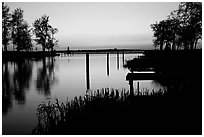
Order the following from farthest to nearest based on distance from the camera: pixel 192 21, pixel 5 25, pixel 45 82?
pixel 5 25 < pixel 192 21 < pixel 45 82

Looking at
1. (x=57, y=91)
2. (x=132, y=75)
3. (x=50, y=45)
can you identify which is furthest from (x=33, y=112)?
(x=50, y=45)

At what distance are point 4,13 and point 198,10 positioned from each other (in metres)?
50.6

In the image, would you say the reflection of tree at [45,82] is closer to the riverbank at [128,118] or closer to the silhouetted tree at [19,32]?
the riverbank at [128,118]

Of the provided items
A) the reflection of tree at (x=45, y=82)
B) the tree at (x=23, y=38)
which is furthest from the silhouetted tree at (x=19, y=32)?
the reflection of tree at (x=45, y=82)

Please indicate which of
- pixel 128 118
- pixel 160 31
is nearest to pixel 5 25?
pixel 160 31

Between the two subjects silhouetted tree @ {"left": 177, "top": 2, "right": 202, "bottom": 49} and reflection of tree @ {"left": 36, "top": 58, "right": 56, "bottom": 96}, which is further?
silhouetted tree @ {"left": 177, "top": 2, "right": 202, "bottom": 49}

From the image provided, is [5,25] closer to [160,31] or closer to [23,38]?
[23,38]

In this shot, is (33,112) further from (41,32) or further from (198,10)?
(41,32)

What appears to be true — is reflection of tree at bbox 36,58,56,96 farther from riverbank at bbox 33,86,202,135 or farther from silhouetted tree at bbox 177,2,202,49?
silhouetted tree at bbox 177,2,202,49

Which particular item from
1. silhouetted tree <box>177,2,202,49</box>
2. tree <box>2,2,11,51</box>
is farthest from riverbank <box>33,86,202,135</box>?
tree <box>2,2,11,51</box>

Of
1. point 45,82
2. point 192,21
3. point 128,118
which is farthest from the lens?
point 192,21

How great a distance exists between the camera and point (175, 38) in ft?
242

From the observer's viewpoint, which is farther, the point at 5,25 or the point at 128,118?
the point at 5,25

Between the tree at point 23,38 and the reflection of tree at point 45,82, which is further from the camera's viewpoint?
the tree at point 23,38
